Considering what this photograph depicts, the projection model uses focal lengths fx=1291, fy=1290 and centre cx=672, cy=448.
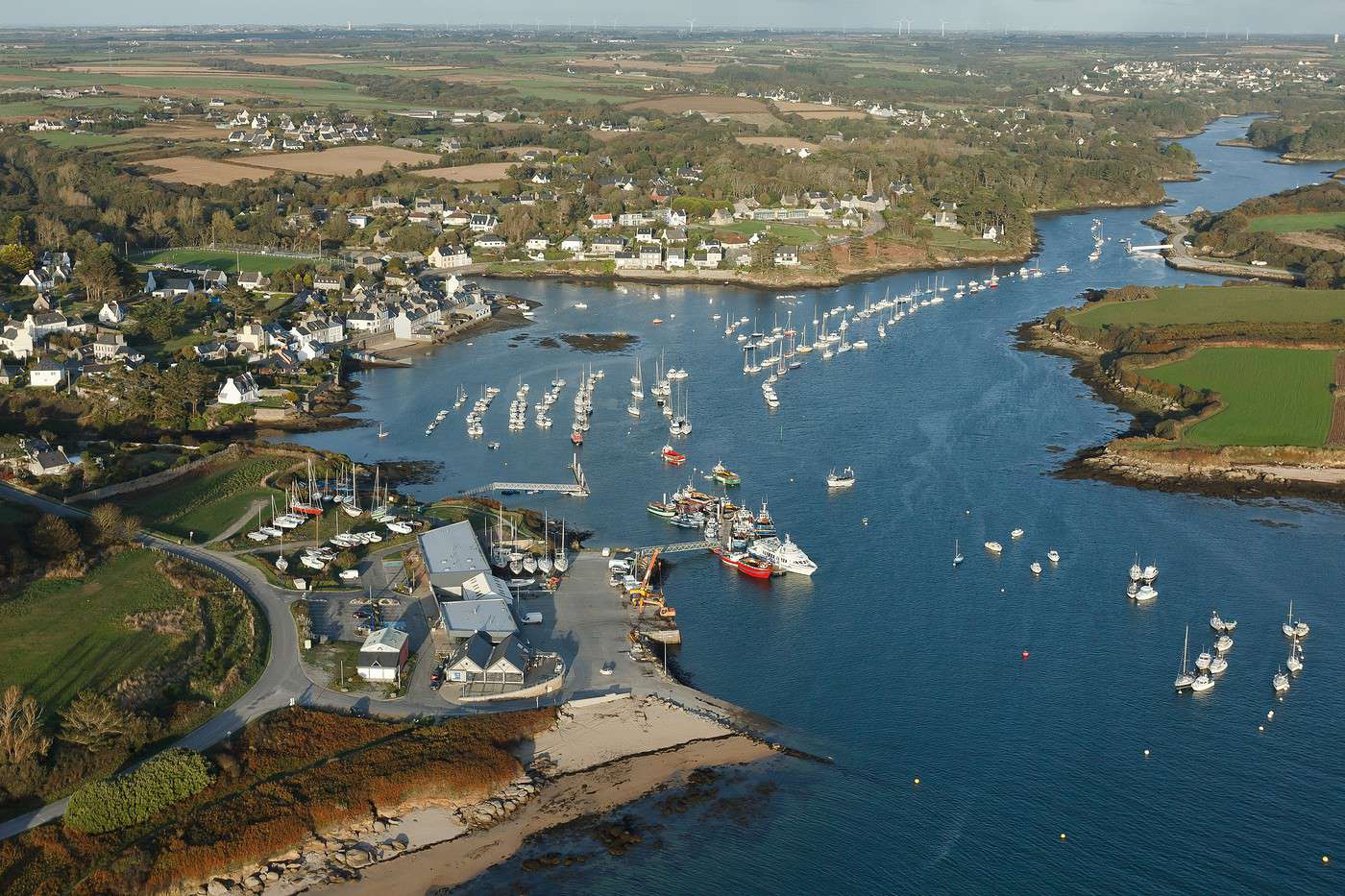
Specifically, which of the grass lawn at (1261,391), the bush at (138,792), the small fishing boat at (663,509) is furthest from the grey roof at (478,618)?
the grass lawn at (1261,391)

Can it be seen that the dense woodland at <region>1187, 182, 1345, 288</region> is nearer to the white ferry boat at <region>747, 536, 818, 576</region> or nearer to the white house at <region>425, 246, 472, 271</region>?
the white house at <region>425, 246, 472, 271</region>

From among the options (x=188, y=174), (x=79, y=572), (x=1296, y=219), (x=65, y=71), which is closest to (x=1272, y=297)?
(x=1296, y=219)

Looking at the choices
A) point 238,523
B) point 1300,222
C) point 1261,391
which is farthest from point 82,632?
point 1300,222

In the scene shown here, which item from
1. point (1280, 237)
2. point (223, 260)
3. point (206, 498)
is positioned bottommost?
point (206, 498)

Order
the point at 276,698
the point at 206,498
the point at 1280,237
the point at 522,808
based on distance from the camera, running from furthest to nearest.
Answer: the point at 1280,237 < the point at 206,498 < the point at 276,698 < the point at 522,808

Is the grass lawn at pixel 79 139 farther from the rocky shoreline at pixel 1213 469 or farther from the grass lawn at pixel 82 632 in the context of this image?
the rocky shoreline at pixel 1213 469

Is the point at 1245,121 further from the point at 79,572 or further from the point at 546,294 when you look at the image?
the point at 79,572

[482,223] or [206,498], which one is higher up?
[482,223]

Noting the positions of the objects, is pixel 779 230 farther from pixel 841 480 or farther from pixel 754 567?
pixel 754 567
